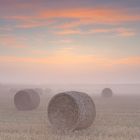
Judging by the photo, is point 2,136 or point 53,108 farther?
point 53,108

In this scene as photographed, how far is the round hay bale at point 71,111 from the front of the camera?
58.5 feet

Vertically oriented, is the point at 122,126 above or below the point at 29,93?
below

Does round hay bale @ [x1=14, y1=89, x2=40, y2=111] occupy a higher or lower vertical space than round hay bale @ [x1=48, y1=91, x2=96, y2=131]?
higher

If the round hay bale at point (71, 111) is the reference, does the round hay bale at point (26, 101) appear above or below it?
above

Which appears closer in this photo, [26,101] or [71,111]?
[71,111]

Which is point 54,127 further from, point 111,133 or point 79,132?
point 111,133

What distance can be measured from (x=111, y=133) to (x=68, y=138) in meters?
2.50

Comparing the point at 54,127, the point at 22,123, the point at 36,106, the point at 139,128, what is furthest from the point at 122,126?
the point at 36,106

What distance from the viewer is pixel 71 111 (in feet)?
60.6

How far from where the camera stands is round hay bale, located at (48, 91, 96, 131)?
17844mm

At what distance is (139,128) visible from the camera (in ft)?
59.7

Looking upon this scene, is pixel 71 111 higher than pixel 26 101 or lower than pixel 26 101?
lower

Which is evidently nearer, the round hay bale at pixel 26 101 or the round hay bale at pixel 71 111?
the round hay bale at pixel 71 111

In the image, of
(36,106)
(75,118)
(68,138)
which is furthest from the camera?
(36,106)
